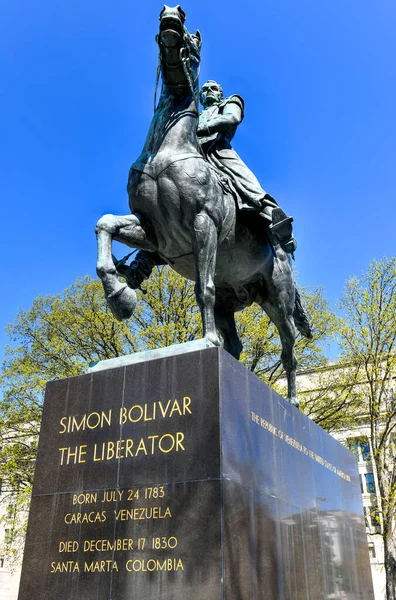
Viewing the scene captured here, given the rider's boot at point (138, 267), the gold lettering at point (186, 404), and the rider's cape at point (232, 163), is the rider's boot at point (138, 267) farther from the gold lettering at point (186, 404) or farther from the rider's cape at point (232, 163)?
the gold lettering at point (186, 404)

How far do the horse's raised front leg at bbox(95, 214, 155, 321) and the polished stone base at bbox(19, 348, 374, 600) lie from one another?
72 centimetres

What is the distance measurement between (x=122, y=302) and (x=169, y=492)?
2.12 metres

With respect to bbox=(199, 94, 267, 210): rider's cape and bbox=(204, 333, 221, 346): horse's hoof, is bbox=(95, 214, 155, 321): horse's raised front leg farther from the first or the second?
bbox=(199, 94, 267, 210): rider's cape

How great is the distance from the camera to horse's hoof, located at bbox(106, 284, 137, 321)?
597 centimetres

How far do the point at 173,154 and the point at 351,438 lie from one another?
1893 centimetres

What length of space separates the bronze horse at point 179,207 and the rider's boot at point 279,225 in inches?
12.7

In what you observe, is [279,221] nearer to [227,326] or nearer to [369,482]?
[227,326]

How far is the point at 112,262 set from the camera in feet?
20.0

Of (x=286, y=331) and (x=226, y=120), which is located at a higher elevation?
(x=226, y=120)

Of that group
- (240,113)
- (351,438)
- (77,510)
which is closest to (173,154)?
(240,113)

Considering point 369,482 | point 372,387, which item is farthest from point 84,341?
point 369,482

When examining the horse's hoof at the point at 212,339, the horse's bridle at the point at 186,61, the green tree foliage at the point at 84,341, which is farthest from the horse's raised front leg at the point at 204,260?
the green tree foliage at the point at 84,341

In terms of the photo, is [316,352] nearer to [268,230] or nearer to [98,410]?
[268,230]

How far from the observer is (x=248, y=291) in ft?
27.3
